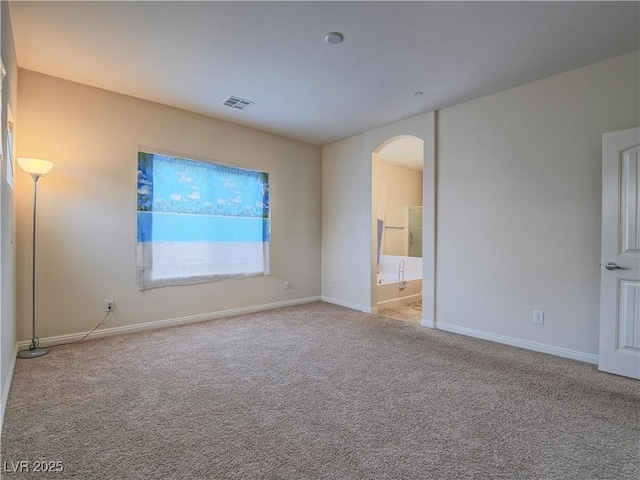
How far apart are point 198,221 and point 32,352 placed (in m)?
2.05

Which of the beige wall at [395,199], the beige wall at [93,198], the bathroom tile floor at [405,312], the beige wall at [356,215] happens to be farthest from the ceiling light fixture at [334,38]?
the beige wall at [395,199]

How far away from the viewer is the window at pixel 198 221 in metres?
3.73

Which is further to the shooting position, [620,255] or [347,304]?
[347,304]

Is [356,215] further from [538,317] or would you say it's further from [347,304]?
[538,317]

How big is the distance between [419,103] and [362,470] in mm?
3630

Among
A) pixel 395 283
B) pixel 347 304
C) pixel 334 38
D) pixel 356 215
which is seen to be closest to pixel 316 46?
pixel 334 38

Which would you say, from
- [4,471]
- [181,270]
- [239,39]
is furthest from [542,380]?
[181,270]

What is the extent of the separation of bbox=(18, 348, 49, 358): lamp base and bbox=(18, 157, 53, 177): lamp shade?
1.63m

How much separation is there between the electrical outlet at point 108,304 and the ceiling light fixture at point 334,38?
3419 millimetres

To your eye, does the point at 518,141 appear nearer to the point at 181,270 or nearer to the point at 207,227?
the point at 207,227

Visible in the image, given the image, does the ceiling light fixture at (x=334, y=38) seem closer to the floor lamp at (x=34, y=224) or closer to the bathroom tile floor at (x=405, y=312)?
the floor lamp at (x=34, y=224)

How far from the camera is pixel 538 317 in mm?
3129

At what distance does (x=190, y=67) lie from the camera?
9.64 feet

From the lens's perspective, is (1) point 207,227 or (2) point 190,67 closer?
(2) point 190,67
